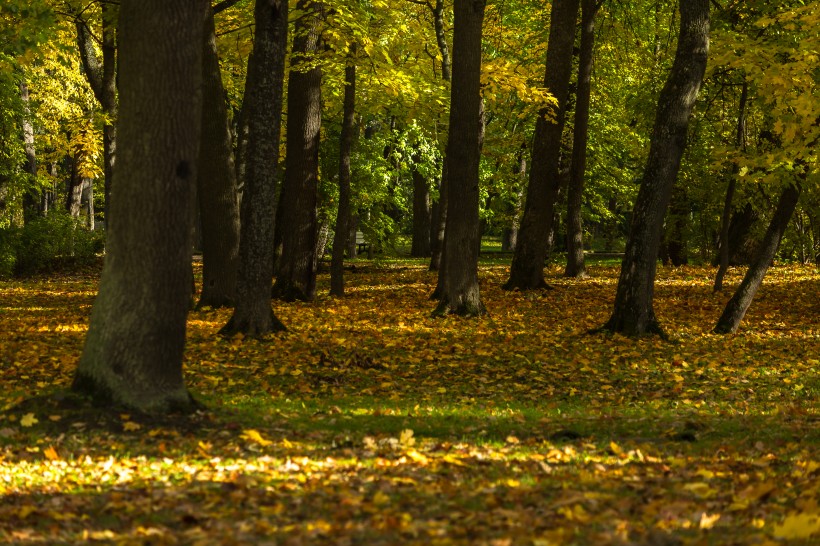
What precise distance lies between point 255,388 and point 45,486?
4.76 m

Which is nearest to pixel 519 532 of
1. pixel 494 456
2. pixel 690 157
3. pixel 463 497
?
pixel 463 497

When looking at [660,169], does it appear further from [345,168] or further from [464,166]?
[345,168]

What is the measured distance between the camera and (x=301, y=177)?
69.3 feet

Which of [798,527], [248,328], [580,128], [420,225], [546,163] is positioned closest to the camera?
[798,527]

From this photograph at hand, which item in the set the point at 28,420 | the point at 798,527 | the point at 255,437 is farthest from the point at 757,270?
the point at 28,420

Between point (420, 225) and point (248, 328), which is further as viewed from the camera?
point (420, 225)

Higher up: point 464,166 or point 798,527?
point 464,166

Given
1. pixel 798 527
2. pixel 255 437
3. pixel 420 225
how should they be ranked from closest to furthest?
pixel 798 527, pixel 255 437, pixel 420 225

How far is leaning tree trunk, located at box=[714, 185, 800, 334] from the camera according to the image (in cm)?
1653

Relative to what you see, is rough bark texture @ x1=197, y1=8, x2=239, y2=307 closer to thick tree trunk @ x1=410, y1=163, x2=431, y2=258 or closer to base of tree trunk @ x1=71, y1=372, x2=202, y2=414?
base of tree trunk @ x1=71, y1=372, x2=202, y2=414

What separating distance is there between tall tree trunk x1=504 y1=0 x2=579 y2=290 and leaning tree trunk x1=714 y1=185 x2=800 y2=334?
6.47 m

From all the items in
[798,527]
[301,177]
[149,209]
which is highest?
[301,177]

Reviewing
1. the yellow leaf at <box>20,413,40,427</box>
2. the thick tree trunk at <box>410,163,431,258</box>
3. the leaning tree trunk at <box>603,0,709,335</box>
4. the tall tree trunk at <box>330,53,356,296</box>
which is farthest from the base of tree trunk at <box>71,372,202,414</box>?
the thick tree trunk at <box>410,163,431,258</box>

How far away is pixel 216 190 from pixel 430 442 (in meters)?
11.7
